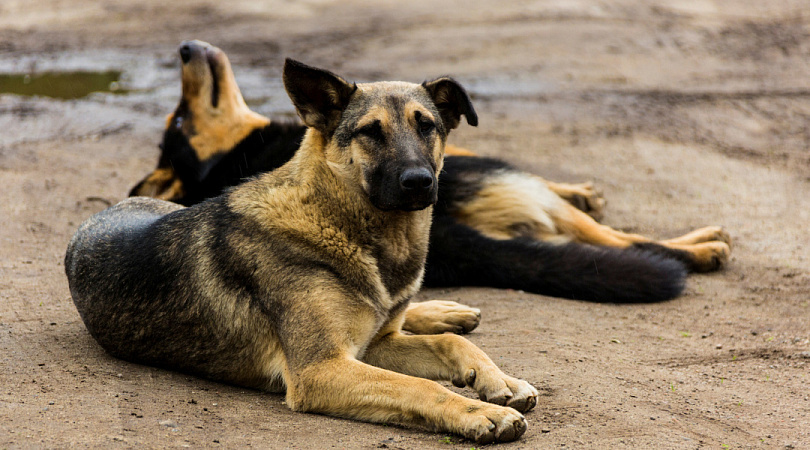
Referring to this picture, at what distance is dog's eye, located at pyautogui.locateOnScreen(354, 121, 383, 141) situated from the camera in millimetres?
4459

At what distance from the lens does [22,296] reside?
5.59 metres

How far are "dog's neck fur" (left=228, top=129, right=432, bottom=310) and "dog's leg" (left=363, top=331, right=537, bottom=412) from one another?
0.99 feet

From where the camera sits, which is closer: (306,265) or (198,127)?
(306,265)

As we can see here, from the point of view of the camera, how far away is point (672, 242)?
732 centimetres

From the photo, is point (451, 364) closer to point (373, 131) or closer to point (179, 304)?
point (373, 131)

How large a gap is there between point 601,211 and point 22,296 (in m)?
5.54

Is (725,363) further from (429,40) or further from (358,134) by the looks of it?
(429,40)

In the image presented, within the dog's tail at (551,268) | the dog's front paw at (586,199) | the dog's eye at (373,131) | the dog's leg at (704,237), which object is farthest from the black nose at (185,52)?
the dog's leg at (704,237)

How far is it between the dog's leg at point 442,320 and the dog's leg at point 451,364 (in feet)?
2.30

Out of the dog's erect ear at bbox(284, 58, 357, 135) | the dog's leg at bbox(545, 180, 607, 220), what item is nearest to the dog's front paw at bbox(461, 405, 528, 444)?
the dog's erect ear at bbox(284, 58, 357, 135)

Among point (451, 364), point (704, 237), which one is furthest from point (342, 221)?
point (704, 237)

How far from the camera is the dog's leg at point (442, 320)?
5418mm

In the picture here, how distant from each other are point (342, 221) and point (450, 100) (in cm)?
107

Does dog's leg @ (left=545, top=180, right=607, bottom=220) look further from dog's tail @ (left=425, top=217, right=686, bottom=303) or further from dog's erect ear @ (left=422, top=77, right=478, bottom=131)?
dog's erect ear @ (left=422, top=77, right=478, bottom=131)
